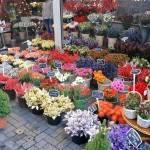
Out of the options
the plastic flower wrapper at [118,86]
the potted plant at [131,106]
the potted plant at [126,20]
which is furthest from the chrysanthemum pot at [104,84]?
the potted plant at [126,20]

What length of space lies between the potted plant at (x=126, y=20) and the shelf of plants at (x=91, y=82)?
0.10ft

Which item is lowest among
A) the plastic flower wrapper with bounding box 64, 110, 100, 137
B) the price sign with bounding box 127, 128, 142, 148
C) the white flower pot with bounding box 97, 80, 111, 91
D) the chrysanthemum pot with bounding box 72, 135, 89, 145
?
the chrysanthemum pot with bounding box 72, 135, 89, 145

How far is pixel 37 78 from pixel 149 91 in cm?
234

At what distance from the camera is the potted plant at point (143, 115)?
2.99 m

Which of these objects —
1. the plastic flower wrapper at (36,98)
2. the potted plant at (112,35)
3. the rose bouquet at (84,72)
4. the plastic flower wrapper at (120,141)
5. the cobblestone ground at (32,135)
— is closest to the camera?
the plastic flower wrapper at (120,141)

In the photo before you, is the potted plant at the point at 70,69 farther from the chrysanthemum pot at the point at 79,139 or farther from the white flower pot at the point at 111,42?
the white flower pot at the point at 111,42

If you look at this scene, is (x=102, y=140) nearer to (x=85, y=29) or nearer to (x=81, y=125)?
(x=81, y=125)

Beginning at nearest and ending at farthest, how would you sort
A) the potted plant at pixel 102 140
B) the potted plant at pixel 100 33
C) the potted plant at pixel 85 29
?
1. the potted plant at pixel 102 140
2. the potted plant at pixel 100 33
3. the potted plant at pixel 85 29

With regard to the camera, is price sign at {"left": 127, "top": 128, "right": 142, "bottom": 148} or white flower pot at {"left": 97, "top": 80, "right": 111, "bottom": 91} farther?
white flower pot at {"left": 97, "top": 80, "right": 111, "bottom": 91}

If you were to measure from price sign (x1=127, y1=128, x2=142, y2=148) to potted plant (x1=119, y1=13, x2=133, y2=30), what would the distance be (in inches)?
192

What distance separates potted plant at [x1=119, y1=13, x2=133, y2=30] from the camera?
6973 mm

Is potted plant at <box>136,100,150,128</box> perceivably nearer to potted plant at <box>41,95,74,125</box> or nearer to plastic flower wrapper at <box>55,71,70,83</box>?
potted plant at <box>41,95,74,125</box>

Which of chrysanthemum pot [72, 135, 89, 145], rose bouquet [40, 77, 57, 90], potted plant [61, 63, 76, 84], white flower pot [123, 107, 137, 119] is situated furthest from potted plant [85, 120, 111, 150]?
potted plant [61, 63, 76, 84]

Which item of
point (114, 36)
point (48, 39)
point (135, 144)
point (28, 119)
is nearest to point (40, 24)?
point (48, 39)
